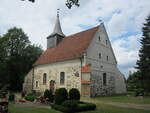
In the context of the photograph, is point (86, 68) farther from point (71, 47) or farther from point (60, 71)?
point (71, 47)

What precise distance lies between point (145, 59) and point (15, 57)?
90.0 feet

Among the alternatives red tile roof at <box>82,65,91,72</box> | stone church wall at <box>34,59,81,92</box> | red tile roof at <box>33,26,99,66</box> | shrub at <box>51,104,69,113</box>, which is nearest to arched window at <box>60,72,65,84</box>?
stone church wall at <box>34,59,81,92</box>

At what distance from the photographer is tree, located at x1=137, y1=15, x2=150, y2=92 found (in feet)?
87.8

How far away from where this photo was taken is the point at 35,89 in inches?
1261

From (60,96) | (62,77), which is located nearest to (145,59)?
(62,77)

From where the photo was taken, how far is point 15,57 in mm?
39031

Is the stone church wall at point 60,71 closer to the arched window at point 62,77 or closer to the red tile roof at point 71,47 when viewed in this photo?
the arched window at point 62,77

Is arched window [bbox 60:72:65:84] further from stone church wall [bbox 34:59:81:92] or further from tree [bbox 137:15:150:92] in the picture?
tree [bbox 137:15:150:92]

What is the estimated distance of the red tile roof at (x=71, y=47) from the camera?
81.0 feet

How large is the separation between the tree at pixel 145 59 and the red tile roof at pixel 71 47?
346 inches

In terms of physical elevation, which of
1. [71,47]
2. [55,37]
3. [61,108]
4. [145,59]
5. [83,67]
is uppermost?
[55,37]

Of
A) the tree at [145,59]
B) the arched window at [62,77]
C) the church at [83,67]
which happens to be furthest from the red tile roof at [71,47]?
the tree at [145,59]

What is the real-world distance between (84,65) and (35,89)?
13.4 meters

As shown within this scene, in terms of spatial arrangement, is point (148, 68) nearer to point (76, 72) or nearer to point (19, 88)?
point (76, 72)
